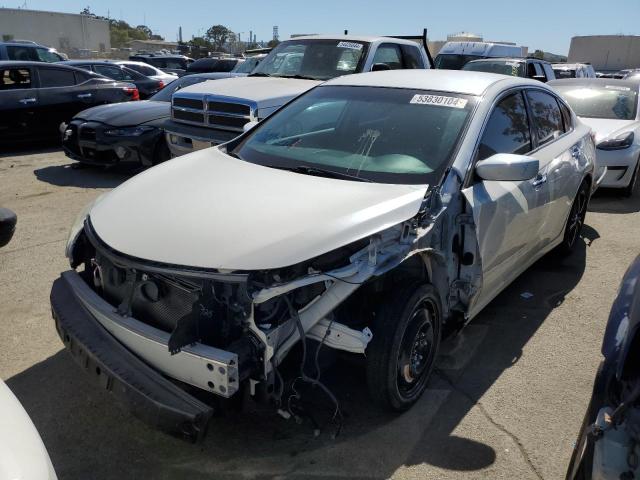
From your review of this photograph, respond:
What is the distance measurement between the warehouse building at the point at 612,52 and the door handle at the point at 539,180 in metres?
58.2

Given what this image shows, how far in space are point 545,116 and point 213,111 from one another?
4177mm

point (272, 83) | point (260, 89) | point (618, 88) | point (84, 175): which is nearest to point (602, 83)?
point (618, 88)

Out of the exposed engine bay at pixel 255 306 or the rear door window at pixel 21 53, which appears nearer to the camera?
the exposed engine bay at pixel 255 306

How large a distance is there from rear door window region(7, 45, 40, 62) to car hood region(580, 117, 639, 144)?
A: 12.6 metres

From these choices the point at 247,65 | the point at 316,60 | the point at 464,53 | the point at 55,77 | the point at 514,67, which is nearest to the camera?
the point at 316,60

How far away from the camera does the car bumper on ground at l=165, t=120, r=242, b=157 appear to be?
701 cm

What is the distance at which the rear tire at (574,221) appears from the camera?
16.8 ft

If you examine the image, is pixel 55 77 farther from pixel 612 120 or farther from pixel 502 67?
pixel 612 120

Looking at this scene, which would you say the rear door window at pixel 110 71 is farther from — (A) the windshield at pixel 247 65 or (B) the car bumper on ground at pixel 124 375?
(B) the car bumper on ground at pixel 124 375

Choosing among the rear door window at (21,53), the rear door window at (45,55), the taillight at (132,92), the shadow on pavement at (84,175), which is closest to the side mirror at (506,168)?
the shadow on pavement at (84,175)

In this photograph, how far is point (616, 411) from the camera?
5.99 ft

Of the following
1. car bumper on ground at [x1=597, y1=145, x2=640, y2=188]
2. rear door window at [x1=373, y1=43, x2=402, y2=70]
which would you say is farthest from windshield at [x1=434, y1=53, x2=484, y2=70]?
car bumper on ground at [x1=597, y1=145, x2=640, y2=188]

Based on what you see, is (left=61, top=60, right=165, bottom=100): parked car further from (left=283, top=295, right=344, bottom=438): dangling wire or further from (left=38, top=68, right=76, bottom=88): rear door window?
(left=283, top=295, right=344, bottom=438): dangling wire


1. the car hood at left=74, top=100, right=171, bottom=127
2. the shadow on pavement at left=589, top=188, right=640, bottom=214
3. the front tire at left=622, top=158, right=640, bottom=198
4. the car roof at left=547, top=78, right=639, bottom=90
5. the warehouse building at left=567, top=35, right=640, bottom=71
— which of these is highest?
the warehouse building at left=567, top=35, right=640, bottom=71
